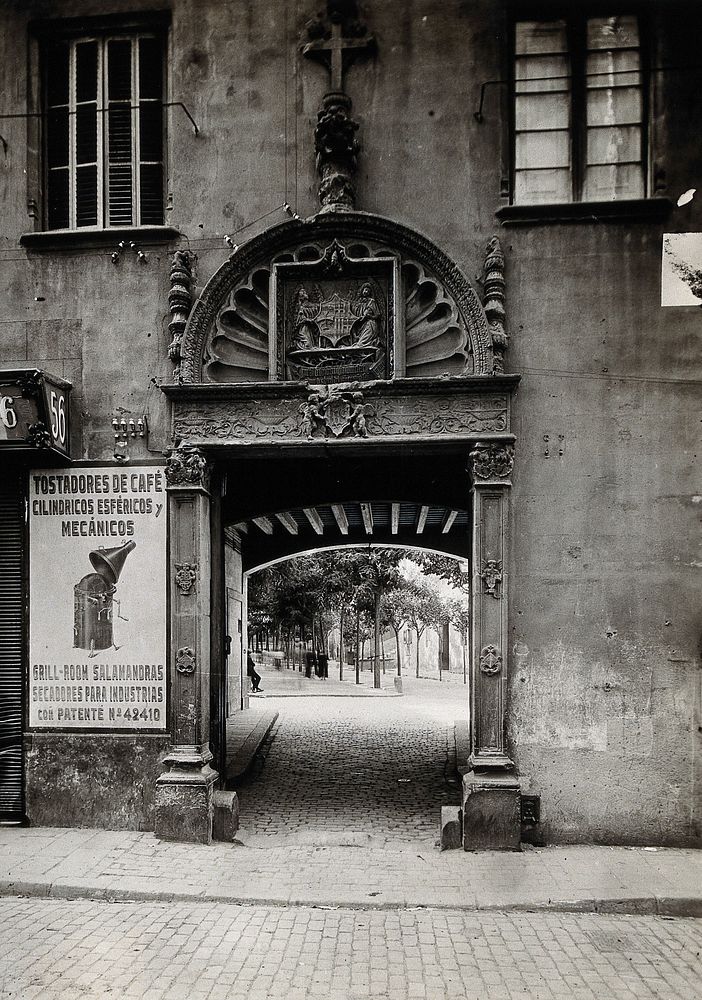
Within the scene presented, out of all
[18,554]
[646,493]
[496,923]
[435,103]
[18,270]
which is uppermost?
[435,103]

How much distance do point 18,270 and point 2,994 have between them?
252 inches

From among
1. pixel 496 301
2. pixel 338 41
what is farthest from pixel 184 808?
pixel 338 41

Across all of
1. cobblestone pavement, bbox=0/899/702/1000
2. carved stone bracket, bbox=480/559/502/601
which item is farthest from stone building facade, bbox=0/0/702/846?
cobblestone pavement, bbox=0/899/702/1000

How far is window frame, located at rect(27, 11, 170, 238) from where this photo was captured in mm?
7977

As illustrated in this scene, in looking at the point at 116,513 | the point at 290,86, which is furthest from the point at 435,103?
the point at 116,513

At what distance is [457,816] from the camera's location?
7.02 meters

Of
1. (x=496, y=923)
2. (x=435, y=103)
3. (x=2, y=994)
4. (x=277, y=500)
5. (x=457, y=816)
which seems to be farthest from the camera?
(x=277, y=500)

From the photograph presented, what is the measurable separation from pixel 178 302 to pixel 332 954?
573cm

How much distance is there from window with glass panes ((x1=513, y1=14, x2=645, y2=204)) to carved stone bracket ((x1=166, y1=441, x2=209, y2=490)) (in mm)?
4060

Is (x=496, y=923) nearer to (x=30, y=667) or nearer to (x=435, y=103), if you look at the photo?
(x=30, y=667)

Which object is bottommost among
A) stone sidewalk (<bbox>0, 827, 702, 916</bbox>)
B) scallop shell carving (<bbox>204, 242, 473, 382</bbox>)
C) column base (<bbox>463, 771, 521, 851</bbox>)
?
stone sidewalk (<bbox>0, 827, 702, 916</bbox>)

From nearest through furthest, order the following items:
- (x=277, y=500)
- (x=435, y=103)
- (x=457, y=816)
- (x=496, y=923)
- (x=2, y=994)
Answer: (x=2, y=994), (x=496, y=923), (x=457, y=816), (x=435, y=103), (x=277, y=500)

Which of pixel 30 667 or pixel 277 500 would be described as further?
pixel 277 500

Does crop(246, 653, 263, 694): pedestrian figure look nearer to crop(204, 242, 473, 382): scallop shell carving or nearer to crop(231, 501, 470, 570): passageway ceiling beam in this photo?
crop(231, 501, 470, 570): passageway ceiling beam
